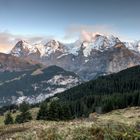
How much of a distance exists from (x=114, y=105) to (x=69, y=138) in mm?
179157

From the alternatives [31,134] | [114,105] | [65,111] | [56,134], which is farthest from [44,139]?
[114,105]

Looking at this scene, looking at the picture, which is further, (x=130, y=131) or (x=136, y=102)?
(x=136, y=102)

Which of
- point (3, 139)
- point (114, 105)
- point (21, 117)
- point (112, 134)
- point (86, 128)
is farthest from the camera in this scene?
point (114, 105)

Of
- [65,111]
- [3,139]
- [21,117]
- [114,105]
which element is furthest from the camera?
[114,105]

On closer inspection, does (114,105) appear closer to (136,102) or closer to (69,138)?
(136,102)

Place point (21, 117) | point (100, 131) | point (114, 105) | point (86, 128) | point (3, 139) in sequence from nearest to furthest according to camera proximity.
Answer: point (100, 131), point (86, 128), point (3, 139), point (21, 117), point (114, 105)

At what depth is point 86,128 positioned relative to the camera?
21750 millimetres

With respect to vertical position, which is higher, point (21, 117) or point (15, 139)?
point (15, 139)

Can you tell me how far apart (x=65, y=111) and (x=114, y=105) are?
93.3 m

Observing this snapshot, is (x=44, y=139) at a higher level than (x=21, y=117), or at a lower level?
higher

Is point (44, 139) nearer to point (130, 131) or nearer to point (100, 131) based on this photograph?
point (100, 131)

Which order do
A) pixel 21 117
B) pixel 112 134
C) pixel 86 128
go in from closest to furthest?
pixel 112 134
pixel 86 128
pixel 21 117

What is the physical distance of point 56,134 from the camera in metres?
20.9

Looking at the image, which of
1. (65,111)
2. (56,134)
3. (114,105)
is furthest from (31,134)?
(114,105)
